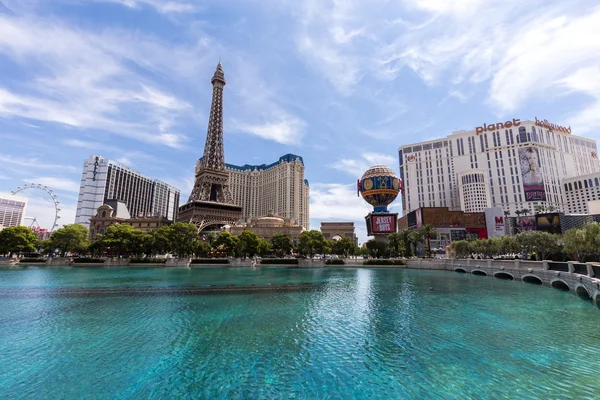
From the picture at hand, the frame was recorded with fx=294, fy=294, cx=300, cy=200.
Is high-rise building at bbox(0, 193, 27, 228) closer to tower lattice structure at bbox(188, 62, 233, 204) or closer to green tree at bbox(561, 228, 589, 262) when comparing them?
tower lattice structure at bbox(188, 62, 233, 204)

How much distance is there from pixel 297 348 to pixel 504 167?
19837 cm

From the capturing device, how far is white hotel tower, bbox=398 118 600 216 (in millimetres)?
Answer: 165375

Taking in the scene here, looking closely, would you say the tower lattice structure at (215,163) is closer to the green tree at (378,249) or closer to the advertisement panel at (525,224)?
the green tree at (378,249)

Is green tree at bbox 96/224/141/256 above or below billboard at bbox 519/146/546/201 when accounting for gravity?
below

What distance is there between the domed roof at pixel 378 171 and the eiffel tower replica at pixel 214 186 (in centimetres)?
6772

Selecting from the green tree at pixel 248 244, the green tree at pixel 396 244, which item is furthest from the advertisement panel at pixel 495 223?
the green tree at pixel 248 244

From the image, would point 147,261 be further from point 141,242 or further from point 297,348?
point 297,348

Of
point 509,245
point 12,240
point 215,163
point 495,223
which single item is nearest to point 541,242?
point 509,245

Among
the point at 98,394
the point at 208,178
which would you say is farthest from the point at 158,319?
the point at 208,178

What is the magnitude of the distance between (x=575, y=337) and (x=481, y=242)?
217 feet

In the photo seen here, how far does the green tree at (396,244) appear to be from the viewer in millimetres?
93225

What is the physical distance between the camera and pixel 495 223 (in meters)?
136

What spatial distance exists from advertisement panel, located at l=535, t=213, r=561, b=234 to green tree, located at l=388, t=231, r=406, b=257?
170ft

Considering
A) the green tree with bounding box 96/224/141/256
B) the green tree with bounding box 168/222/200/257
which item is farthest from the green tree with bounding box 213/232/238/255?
the green tree with bounding box 96/224/141/256
